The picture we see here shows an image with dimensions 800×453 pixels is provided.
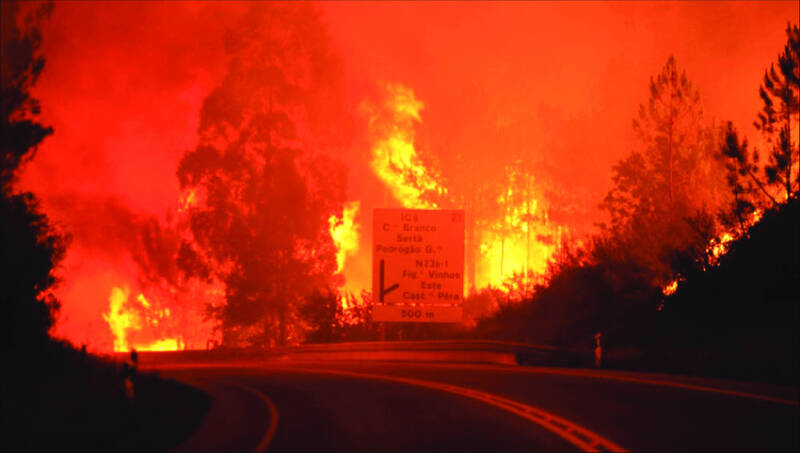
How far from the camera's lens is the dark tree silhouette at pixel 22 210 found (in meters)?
18.7

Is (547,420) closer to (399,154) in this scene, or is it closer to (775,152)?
(775,152)

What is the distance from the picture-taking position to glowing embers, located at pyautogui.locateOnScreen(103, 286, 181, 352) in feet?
213

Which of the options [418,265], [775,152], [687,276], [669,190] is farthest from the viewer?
[418,265]

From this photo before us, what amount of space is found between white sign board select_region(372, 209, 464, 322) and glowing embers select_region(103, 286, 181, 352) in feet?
112

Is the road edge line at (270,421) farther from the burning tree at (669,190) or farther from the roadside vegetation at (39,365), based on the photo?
the burning tree at (669,190)

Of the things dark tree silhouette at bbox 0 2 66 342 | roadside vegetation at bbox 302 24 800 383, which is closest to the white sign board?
roadside vegetation at bbox 302 24 800 383

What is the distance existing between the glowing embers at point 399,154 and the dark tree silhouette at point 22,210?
1754 inches

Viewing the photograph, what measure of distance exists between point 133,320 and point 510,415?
57.4m

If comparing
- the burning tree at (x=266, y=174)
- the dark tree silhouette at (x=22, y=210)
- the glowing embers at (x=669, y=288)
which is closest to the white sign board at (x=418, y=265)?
the glowing embers at (x=669, y=288)

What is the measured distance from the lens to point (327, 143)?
5100 cm

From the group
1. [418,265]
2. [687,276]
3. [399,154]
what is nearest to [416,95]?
[399,154]

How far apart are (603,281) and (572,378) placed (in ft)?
44.6

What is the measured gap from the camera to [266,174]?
4878 centimetres

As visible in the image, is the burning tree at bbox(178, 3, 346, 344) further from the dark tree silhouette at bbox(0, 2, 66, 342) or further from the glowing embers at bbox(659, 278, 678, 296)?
the dark tree silhouette at bbox(0, 2, 66, 342)
